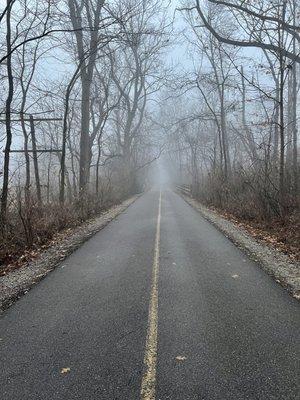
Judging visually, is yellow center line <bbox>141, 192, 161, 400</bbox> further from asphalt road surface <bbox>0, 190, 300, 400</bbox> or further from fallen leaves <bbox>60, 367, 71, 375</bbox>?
fallen leaves <bbox>60, 367, 71, 375</bbox>

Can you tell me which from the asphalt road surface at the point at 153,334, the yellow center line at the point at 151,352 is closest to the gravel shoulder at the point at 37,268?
the asphalt road surface at the point at 153,334

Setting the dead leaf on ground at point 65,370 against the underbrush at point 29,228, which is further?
the underbrush at point 29,228

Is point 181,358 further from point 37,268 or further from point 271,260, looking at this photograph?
point 37,268

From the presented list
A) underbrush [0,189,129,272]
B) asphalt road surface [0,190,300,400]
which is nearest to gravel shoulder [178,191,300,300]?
asphalt road surface [0,190,300,400]

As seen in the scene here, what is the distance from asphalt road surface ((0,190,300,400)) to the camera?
4.05m

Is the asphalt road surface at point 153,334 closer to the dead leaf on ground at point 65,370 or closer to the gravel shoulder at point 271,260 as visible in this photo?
the dead leaf on ground at point 65,370

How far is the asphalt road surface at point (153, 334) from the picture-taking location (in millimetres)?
4055

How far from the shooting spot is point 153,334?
209 inches

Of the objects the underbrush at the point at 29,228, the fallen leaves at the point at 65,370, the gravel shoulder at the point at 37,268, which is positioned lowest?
the fallen leaves at the point at 65,370

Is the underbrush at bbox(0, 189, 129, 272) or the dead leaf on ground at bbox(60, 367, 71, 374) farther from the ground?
the underbrush at bbox(0, 189, 129, 272)

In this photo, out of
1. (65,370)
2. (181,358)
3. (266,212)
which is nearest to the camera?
(65,370)

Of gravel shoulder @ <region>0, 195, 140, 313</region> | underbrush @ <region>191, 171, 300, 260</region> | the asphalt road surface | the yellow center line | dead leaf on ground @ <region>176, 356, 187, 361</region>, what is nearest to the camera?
the yellow center line

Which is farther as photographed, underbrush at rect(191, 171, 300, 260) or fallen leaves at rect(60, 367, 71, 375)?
underbrush at rect(191, 171, 300, 260)

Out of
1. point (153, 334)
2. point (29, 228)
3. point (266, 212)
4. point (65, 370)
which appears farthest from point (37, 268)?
point (266, 212)
